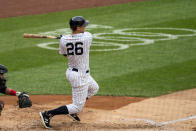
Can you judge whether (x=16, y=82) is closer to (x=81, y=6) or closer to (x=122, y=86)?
(x=122, y=86)

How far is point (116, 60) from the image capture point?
38.7ft

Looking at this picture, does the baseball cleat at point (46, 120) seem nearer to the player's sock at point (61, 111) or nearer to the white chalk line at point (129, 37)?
the player's sock at point (61, 111)

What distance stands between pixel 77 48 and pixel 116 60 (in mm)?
5144

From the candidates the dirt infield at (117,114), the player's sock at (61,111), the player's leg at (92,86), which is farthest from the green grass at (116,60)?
the player's sock at (61,111)

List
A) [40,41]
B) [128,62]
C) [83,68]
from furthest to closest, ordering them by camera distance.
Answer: [40,41]
[128,62]
[83,68]

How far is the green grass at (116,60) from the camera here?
9734 mm

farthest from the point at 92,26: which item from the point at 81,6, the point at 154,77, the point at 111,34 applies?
the point at 154,77

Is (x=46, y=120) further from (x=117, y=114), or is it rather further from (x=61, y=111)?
(x=117, y=114)

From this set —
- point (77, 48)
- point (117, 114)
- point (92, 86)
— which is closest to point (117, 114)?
point (117, 114)

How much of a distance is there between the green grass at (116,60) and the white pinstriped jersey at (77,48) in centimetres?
253

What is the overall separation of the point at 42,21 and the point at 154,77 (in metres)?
7.97

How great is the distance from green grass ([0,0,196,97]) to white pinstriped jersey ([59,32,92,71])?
8.30 feet

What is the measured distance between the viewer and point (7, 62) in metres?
11.8

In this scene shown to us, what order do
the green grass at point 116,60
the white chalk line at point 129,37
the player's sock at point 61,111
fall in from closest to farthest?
the player's sock at point 61,111 → the green grass at point 116,60 → the white chalk line at point 129,37
